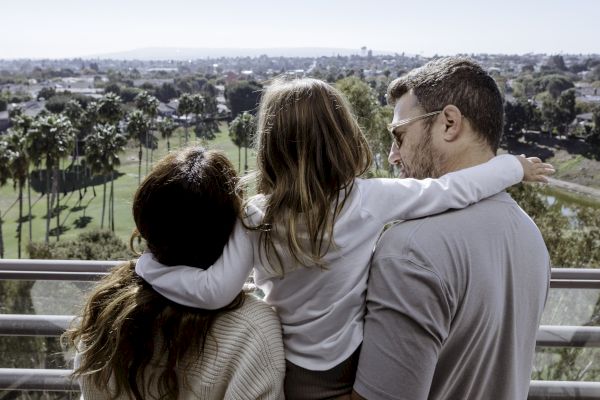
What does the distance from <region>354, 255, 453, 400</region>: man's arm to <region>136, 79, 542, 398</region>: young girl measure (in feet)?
0.41

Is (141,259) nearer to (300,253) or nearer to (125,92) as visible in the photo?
(300,253)

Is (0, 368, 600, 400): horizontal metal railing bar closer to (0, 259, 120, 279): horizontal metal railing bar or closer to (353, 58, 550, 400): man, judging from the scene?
(0, 259, 120, 279): horizontal metal railing bar

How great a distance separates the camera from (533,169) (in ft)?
5.68

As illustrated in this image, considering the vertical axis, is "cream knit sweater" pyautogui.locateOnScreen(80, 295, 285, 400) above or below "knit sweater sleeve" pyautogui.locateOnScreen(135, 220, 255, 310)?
below

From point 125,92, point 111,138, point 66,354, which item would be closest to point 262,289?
point 66,354

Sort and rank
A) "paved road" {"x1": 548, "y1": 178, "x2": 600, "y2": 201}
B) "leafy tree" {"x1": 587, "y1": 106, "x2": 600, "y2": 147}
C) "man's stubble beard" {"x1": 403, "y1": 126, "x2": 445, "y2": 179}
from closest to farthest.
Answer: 1. "man's stubble beard" {"x1": 403, "y1": 126, "x2": 445, "y2": 179}
2. "paved road" {"x1": 548, "y1": 178, "x2": 600, "y2": 201}
3. "leafy tree" {"x1": 587, "y1": 106, "x2": 600, "y2": 147}

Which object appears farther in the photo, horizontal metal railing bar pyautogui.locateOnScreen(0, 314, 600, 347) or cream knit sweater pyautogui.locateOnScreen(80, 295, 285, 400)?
horizontal metal railing bar pyautogui.locateOnScreen(0, 314, 600, 347)

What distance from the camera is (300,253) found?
1389 millimetres

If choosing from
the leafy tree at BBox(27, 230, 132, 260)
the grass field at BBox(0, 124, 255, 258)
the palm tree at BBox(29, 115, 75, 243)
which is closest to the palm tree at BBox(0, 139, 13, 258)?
the palm tree at BBox(29, 115, 75, 243)

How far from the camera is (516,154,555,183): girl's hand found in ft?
5.58

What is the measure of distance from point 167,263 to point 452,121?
32.1 inches

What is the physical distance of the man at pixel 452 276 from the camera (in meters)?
1.28

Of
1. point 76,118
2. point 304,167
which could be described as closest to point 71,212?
point 76,118

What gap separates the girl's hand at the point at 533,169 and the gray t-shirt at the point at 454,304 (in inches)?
10.3
